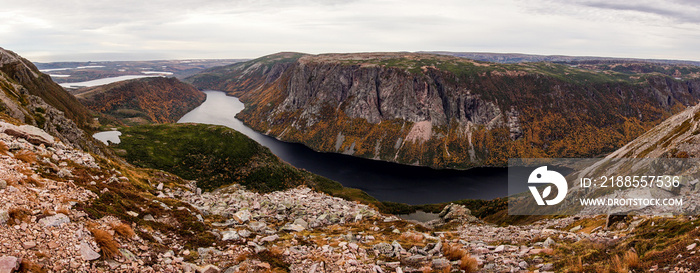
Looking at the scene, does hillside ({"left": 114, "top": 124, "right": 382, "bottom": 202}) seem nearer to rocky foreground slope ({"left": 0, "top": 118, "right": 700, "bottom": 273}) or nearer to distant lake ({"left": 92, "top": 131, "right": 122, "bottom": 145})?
distant lake ({"left": 92, "top": 131, "right": 122, "bottom": 145})

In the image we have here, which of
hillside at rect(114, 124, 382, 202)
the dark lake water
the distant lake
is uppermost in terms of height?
the distant lake

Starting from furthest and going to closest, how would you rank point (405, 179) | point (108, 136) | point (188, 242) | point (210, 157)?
point (405, 179) → point (210, 157) → point (108, 136) → point (188, 242)

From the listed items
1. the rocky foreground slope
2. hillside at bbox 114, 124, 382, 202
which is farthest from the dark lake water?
the rocky foreground slope

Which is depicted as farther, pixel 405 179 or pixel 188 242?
pixel 405 179

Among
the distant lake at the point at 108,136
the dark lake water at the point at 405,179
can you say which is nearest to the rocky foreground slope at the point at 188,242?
the distant lake at the point at 108,136

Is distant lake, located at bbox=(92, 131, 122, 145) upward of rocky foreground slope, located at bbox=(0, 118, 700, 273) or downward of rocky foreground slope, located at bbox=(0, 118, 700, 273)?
downward

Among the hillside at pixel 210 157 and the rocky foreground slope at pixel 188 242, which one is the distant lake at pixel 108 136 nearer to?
the hillside at pixel 210 157

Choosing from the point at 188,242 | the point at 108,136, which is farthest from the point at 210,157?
the point at 188,242

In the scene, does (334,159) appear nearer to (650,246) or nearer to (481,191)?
(481,191)

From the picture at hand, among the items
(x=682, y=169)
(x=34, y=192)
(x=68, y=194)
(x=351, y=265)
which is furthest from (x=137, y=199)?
(x=682, y=169)

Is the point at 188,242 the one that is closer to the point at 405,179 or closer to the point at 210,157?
the point at 210,157

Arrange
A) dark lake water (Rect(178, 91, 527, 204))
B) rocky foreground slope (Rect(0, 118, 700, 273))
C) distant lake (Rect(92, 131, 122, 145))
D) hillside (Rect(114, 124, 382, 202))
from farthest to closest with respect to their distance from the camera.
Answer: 1. dark lake water (Rect(178, 91, 527, 204))
2. distant lake (Rect(92, 131, 122, 145))
3. hillside (Rect(114, 124, 382, 202))
4. rocky foreground slope (Rect(0, 118, 700, 273))
